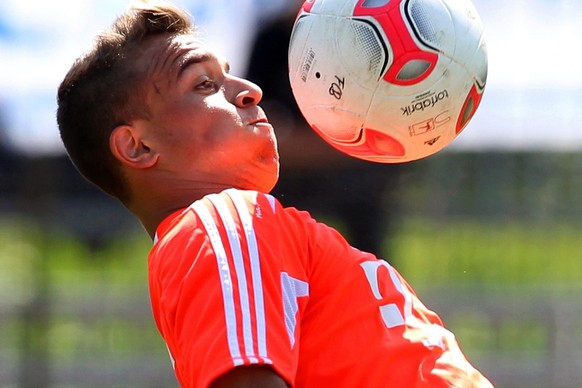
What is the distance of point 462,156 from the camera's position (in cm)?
732

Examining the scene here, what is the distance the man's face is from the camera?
3.18 metres

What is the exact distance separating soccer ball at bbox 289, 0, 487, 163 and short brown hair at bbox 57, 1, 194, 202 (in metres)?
0.49

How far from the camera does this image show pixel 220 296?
248 centimetres

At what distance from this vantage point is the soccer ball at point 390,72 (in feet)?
10.1

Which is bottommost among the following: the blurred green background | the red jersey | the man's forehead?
the blurred green background

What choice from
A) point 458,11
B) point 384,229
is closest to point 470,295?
point 384,229

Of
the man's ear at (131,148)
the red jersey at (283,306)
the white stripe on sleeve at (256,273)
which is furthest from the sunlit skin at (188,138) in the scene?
the white stripe on sleeve at (256,273)

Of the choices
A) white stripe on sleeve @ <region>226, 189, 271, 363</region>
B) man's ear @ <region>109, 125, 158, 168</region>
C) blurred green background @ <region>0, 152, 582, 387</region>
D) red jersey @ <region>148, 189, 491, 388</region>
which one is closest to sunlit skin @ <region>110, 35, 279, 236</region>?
man's ear @ <region>109, 125, 158, 168</region>

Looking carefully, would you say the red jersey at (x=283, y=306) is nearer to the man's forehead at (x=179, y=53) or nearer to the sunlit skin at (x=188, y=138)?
the sunlit skin at (x=188, y=138)

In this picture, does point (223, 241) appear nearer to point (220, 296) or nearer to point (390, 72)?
point (220, 296)

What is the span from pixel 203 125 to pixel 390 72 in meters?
0.60

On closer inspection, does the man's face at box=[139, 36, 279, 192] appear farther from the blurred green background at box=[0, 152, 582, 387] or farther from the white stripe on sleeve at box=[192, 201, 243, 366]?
the blurred green background at box=[0, 152, 582, 387]

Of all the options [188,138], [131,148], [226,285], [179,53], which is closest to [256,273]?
[226,285]

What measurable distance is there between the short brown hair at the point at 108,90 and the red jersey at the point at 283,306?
39cm
